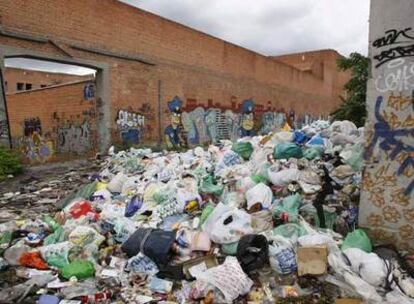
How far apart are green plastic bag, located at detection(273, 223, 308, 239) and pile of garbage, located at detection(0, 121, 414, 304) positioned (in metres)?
0.01

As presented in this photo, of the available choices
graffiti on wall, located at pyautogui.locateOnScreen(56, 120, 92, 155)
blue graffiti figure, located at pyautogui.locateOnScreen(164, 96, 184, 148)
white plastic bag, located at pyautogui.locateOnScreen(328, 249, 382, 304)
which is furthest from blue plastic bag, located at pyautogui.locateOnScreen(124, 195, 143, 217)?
blue graffiti figure, located at pyautogui.locateOnScreen(164, 96, 184, 148)

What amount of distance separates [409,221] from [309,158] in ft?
6.51

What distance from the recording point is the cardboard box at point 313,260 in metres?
3.72

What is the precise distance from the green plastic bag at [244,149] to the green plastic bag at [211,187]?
3.44 ft

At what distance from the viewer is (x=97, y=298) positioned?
355 cm

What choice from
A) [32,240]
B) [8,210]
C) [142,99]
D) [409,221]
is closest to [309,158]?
[409,221]

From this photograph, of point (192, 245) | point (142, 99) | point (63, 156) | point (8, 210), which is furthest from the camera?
point (63, 156)

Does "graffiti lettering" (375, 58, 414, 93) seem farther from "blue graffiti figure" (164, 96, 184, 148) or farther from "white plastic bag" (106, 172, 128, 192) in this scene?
"blue graffiti figure" (164, 96, 184, 148)

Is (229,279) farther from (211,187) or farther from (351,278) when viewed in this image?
(211,187)

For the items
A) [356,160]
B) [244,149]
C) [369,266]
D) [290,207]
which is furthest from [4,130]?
[369,266]

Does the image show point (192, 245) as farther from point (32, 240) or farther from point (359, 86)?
point (359, 86)

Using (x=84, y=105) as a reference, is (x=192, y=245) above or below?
below

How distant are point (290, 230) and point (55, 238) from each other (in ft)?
8.56

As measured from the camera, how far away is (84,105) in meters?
13.2
